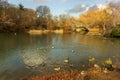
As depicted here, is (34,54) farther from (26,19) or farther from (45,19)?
(45,19)

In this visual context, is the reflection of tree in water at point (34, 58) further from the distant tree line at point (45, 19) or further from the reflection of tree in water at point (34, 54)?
the distant tree line at point (45, 19)

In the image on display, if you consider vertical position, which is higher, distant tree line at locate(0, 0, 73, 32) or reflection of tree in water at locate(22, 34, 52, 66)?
distant tree line at locate(0, 0, 73, 32)

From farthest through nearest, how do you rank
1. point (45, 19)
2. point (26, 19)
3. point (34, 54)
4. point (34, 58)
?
point (45, 19)
point (26, 19)
point (34, 54)
point (34, 58)

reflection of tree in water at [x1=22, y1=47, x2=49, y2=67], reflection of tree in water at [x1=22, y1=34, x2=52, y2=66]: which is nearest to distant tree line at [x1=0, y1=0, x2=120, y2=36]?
reflection of tree in water at [x1=22, y1=34, x2=52, y2=66]

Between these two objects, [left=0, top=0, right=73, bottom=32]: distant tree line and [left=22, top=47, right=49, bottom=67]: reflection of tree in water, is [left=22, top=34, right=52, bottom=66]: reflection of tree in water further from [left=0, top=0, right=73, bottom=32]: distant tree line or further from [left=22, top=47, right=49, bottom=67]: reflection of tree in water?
[left=0, top=0, right=73, bottom=32]: distant tree line

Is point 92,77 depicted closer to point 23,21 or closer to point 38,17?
point 23,21

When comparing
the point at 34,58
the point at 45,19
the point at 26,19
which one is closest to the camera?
the point at 34,58

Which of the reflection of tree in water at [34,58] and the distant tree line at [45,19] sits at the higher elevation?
the distant tree line at [45,19]

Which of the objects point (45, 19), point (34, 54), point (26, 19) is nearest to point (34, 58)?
point (34, 54)

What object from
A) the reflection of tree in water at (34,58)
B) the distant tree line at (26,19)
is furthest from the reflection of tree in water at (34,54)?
the distant tree line at (26,19)

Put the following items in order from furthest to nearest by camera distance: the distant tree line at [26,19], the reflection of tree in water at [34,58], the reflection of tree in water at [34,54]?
the distant tree line at [26,19] < the reflection of tree in water at [34,54] < the reflection of tree in water at [34,58]

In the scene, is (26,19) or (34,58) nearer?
(34,58)

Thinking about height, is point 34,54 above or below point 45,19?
below

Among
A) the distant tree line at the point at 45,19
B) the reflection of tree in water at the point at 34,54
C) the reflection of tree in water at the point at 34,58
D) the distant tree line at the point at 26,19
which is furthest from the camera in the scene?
the distant tree line at the point at 26,19
